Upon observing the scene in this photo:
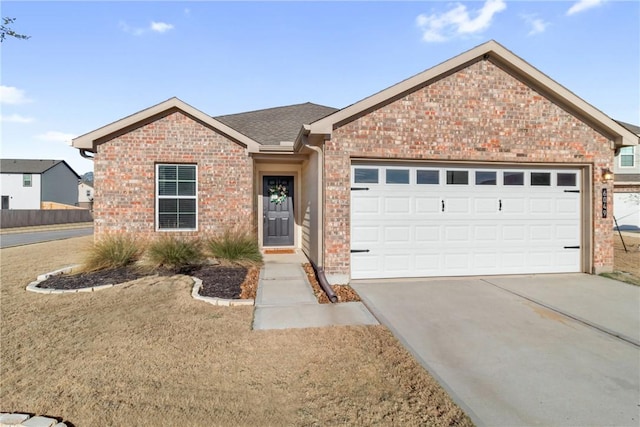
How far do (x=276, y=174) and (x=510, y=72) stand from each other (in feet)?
21.8

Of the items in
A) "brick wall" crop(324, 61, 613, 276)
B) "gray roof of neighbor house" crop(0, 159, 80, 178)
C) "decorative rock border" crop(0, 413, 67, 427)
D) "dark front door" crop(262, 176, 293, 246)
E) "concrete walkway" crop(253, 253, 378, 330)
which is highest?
"gray roof of neighbor house" crop(0, 159, 80, 178)

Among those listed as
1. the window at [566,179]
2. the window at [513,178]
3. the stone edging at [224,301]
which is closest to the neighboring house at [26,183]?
the stone edging at [224,301]

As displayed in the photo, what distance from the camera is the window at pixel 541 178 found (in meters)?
7.26

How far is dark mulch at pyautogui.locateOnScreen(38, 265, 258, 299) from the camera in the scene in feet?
19.4

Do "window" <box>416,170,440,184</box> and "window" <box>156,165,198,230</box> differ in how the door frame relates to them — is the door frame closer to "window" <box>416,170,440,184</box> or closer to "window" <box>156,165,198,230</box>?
"window" <box>156,165,198,230</box>

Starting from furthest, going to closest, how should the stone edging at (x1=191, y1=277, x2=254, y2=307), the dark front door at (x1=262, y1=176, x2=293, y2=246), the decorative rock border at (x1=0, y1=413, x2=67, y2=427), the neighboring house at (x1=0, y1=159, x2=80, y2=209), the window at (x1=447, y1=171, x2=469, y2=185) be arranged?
1. the neighboring house at (x1=0, y1=159, x2=80, y2=209)
2. the dark front door at (x1=262, y1=176, x2=293, y2=246)
3. the window at (x1=447, y1=171, x2=469, y2=185)
4. the stone edging at (x1=191, y1=277, x2=254, y2=307)
5. the decorative rock border at (x1=0, y1=413, x2=67, y2=427)

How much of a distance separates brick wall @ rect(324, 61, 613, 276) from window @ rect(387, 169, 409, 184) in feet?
1.14

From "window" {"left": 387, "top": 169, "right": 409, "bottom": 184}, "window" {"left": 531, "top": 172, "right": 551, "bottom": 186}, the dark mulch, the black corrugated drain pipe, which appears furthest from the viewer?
"window" {"left": 531, "top": 172, "right": 551, "bottom": 186}

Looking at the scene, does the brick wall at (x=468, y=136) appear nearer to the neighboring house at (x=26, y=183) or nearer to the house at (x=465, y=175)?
the house at (x=465, y=175)

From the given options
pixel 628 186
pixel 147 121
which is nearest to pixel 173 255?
pixel 147 121

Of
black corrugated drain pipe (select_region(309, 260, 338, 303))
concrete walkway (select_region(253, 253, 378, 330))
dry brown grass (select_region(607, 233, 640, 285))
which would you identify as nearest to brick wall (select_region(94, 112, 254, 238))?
concrete walkway (select_region(253, 253, 378, 330))

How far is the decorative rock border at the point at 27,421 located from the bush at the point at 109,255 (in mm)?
5541

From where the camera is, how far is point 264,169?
10.2 meters

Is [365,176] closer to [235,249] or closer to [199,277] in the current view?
[235,249]
